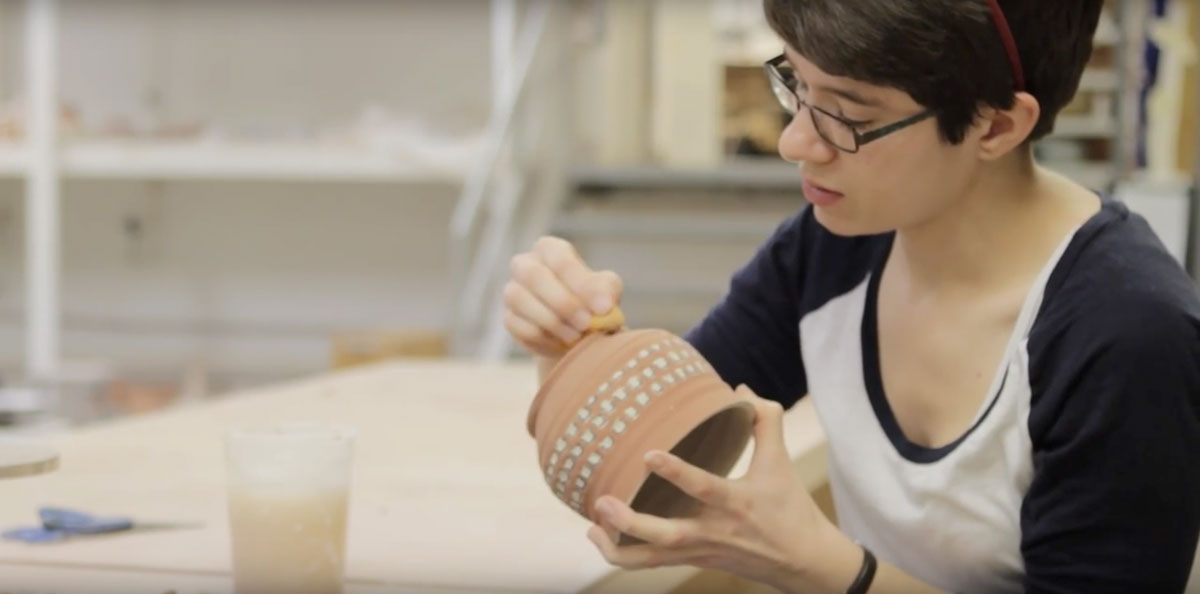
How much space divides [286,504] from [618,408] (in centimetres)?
24

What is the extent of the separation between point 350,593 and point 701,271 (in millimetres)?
3959

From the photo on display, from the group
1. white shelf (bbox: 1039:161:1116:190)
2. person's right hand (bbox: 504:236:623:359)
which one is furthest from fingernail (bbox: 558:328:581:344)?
white shelf (bbox: 1039:161:1116:190)

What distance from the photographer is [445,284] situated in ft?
18.4

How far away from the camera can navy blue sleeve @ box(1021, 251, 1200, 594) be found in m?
0.99

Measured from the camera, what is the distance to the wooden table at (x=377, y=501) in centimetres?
108

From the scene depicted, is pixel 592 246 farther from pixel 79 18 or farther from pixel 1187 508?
pixel 1187 508

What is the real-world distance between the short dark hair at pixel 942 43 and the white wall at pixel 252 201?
4.46 meters

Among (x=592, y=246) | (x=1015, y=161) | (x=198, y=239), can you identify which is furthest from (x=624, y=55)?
(x=1015, y=161)

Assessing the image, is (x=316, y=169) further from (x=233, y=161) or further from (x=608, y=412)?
(x=608, y=412)

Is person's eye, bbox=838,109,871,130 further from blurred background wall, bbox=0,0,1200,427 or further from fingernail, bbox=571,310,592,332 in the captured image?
blurred background wall, bbox=0,0,1200,427

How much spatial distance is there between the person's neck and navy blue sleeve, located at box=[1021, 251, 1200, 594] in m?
0.09

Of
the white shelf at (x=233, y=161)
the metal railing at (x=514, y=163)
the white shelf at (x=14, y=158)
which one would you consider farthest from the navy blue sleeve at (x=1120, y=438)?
the white shelf at (x=14, y=158)

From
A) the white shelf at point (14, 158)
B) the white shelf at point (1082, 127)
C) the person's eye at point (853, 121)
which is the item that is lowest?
the white shelf at point (1082, 127)

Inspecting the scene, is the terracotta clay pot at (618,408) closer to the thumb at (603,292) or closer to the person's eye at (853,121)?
the thumb at (603,292)
